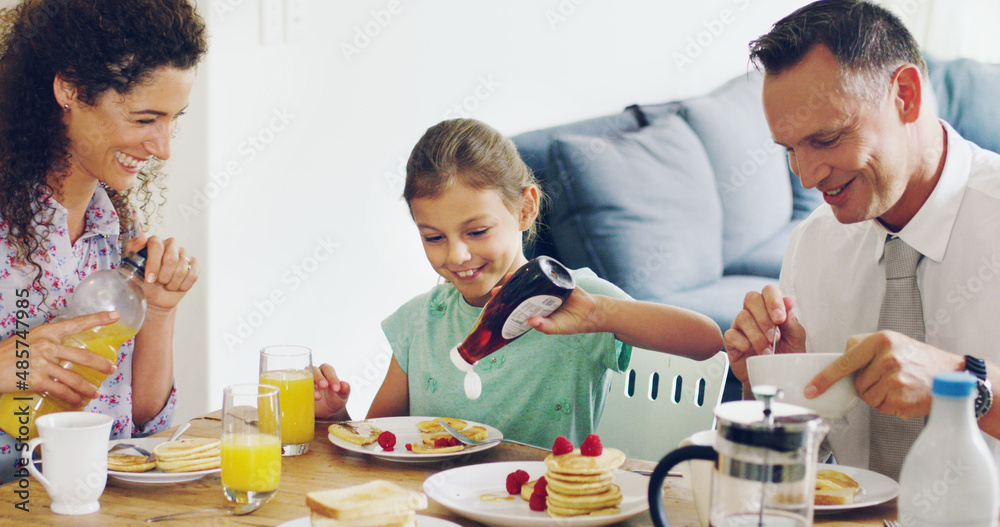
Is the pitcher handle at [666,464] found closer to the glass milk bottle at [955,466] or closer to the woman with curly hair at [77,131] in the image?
the glass milk bottle at [955,466]

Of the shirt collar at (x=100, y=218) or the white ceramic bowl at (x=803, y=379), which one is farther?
the shirt collar at (x=100, y=218)

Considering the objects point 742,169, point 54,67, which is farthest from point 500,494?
point 742,169

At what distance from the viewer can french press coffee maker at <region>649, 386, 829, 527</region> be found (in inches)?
25.4

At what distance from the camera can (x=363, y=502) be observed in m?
0.78

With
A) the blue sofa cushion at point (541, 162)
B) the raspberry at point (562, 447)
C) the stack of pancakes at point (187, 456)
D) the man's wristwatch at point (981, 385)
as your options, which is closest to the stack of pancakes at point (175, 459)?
the stack of pancakes at point (187, 456)

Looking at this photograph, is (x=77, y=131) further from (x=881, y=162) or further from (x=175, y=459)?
(x=881, y=162)

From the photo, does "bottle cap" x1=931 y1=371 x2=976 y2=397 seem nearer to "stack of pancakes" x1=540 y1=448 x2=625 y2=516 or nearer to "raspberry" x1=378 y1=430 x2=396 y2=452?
"stack of pancakes" x1=540 y1=448 x2=625 y2=516

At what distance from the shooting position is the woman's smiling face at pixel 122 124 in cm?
142

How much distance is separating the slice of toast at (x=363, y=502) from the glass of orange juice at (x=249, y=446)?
143 millimetres

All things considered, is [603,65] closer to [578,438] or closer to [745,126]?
[745,126]

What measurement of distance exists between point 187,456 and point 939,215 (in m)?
1.22

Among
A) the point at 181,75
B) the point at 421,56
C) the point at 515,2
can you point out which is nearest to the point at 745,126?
the point at 515,2

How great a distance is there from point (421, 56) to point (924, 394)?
237cm

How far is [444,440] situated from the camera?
3.85 feet
